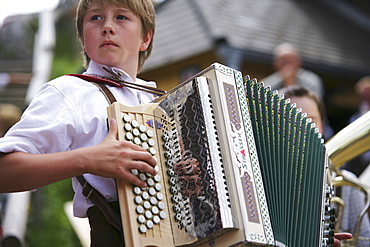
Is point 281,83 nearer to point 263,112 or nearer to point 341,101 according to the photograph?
point 263,112

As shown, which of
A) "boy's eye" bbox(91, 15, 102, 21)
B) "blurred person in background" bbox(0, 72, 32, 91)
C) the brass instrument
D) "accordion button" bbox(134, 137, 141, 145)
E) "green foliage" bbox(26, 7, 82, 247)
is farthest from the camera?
"green foliage" bbox(26, 7, 82, 247)

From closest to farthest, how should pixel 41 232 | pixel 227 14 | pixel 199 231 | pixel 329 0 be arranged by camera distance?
pixel 199 231 → pixel 41 232 → pixel 227 14 → pixel 329 0

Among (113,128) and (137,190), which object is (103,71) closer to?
(113,128)

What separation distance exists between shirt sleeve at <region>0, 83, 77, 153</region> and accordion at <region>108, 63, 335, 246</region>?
0.13 m

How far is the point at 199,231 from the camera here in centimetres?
175

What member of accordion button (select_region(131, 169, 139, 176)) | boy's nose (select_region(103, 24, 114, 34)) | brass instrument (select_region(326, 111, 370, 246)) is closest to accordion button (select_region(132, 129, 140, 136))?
accordion button (select_region(131, 169, 139, 176))

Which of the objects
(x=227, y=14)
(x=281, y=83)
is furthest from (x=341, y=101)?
(x=281, y=83)

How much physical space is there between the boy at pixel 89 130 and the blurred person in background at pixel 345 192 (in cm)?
134

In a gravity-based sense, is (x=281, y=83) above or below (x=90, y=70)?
above

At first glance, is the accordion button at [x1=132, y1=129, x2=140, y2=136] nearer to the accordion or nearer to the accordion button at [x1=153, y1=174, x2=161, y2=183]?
the accordion

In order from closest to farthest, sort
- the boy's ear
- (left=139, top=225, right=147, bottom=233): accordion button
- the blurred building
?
(left=139, top=225, right=147, bottom=233): accordion button
the boy's ear
the blurred building

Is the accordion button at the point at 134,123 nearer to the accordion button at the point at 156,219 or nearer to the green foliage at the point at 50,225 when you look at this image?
the accordion button at the point at 156,219

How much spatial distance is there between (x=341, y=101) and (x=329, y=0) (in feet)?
9.55

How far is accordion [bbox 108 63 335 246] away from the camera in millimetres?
1729
